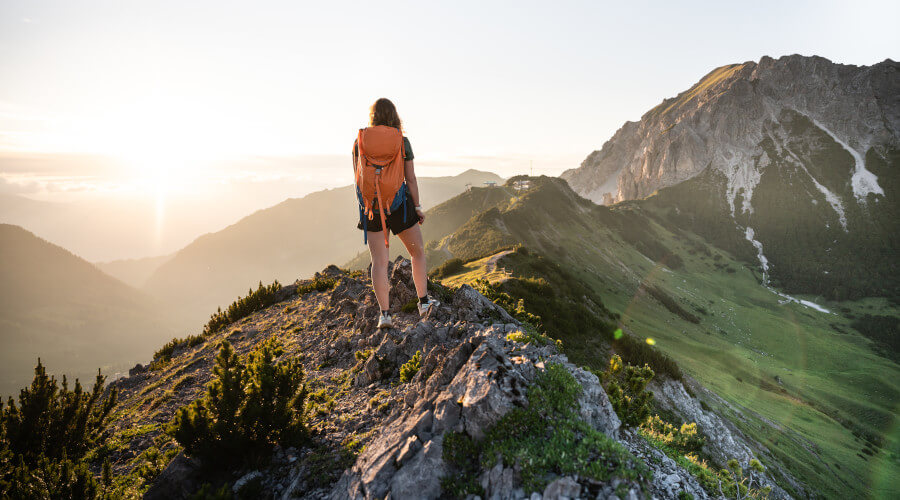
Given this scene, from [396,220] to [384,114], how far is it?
6.52ft

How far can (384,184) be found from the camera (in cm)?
655

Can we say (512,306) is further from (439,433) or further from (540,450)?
(540,450)

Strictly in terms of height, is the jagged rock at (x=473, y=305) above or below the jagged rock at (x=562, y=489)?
above

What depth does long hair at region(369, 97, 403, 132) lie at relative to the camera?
22.3 ft

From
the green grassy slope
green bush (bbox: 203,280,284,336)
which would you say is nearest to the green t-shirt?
green bush (bbox: 203,280,284,336)

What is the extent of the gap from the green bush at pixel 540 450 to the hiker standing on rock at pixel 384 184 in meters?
3.42

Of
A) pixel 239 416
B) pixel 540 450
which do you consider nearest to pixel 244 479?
pixel 239 416

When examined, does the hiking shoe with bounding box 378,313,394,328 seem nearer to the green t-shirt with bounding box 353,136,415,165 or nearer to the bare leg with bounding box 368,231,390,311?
the bare leg with bounding box 368,231,390,311

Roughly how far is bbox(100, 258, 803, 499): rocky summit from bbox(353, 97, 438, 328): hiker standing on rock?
A: 2247mm

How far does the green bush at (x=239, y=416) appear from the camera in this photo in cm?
547

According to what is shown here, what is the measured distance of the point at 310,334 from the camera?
44.7 feet

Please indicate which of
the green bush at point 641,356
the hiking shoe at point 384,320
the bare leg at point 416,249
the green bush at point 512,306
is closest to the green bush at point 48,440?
the hiking shoe at point 384,320

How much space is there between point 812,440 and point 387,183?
184 feet

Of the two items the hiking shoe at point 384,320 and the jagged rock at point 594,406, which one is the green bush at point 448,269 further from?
the jagged rock at point 594,406
